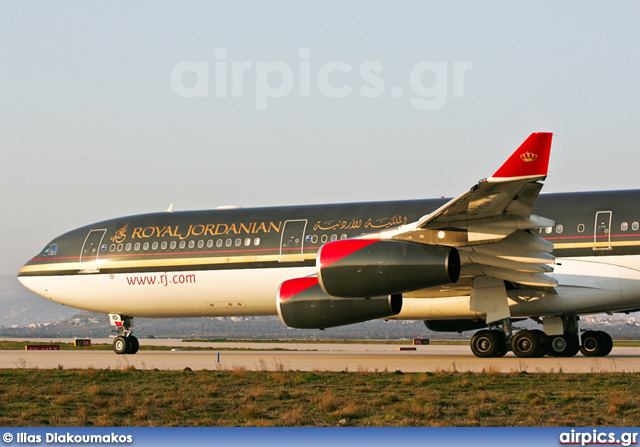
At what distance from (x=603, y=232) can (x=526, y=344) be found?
3.19 meters

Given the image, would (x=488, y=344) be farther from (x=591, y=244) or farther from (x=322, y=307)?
(x=322, y=307)

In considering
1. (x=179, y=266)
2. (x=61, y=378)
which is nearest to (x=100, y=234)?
(x=179, y=266)

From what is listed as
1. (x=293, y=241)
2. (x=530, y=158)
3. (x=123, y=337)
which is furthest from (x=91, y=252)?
(x=530, y=158)

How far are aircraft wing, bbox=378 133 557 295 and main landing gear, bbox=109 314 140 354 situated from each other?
10302 mm

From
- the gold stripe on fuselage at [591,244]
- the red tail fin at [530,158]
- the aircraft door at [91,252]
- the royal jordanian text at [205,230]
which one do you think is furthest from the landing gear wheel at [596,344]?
the aircraft door at [91,252]

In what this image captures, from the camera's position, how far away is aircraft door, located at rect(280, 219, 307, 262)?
→ 2142 cm

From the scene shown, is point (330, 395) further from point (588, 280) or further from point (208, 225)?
point (208, 225)

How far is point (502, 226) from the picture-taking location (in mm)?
16734

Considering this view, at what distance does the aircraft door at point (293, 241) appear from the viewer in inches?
843

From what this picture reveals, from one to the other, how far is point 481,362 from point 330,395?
25.7ft

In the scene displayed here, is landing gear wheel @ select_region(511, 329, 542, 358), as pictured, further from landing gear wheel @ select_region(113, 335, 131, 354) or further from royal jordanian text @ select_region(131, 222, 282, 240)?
landing gear wheel @ select_region(113, 335, 131, 354)

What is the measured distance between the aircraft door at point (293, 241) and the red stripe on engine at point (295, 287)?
91.3 inches

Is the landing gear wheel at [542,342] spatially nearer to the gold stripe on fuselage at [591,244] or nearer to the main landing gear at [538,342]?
the main landing gear at [538,342]

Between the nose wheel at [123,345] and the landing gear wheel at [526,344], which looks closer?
the landing gear wheel at [526,344]
